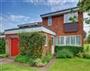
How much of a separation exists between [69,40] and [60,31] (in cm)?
222

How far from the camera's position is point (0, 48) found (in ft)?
95.7

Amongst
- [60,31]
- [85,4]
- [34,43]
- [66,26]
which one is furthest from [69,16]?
[34,43]

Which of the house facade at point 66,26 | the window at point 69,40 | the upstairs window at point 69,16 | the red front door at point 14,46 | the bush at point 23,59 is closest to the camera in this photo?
the bush at point 23,59

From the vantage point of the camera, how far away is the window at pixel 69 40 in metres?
26.8

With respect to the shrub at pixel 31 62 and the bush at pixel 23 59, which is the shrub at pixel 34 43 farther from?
the shrub at pixel 31 62

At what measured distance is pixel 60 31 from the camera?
28.7 m

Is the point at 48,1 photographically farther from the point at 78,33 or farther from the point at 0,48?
the point at 0,48

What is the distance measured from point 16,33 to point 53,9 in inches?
337

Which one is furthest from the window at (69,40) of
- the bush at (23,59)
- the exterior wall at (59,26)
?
the bush at (23,59)

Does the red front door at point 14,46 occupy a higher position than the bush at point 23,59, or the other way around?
the red front door at point 14,46

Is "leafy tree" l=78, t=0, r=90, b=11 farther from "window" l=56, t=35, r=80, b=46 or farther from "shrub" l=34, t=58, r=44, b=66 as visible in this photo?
"window" l=56, t=35, r=80, b=46

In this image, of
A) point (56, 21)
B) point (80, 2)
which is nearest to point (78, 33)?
point (56, 21)

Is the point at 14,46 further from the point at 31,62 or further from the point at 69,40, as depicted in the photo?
the point at 69,40

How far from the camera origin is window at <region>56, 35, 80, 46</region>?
26753 millimetres
